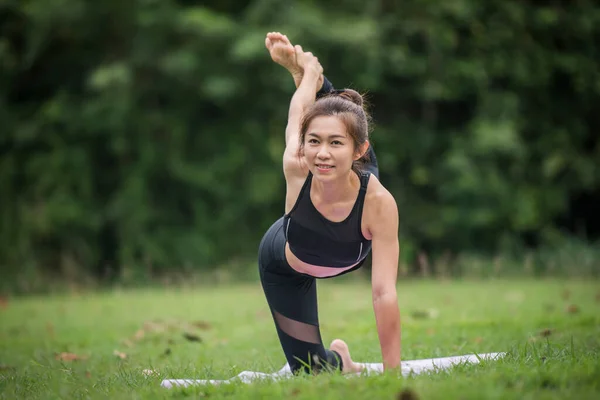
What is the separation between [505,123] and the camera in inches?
563

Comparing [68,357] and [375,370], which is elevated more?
[375,370]

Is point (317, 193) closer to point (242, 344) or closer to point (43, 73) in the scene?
point (242, 344)

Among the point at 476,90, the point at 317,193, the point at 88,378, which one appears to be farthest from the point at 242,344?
the point at 476,90

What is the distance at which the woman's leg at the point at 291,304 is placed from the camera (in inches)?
157

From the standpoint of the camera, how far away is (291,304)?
13.4 feet

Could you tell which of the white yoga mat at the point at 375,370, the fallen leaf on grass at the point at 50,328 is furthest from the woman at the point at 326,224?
the fallen leaf on grass at the point at 50,328

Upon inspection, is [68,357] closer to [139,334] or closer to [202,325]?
[139,334]

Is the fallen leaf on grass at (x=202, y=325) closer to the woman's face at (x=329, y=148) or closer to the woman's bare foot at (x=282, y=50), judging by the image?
the woman's bare foot at (x=282, y=50)

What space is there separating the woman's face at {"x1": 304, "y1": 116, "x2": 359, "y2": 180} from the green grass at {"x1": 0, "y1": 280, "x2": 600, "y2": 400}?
1016 mm

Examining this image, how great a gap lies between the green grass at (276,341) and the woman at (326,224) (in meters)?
0.44

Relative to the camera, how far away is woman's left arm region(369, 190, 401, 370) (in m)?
3.31

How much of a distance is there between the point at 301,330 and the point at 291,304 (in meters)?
0.17

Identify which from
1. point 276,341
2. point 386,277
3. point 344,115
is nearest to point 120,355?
point 276,341

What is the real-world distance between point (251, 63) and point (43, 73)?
534 cm
